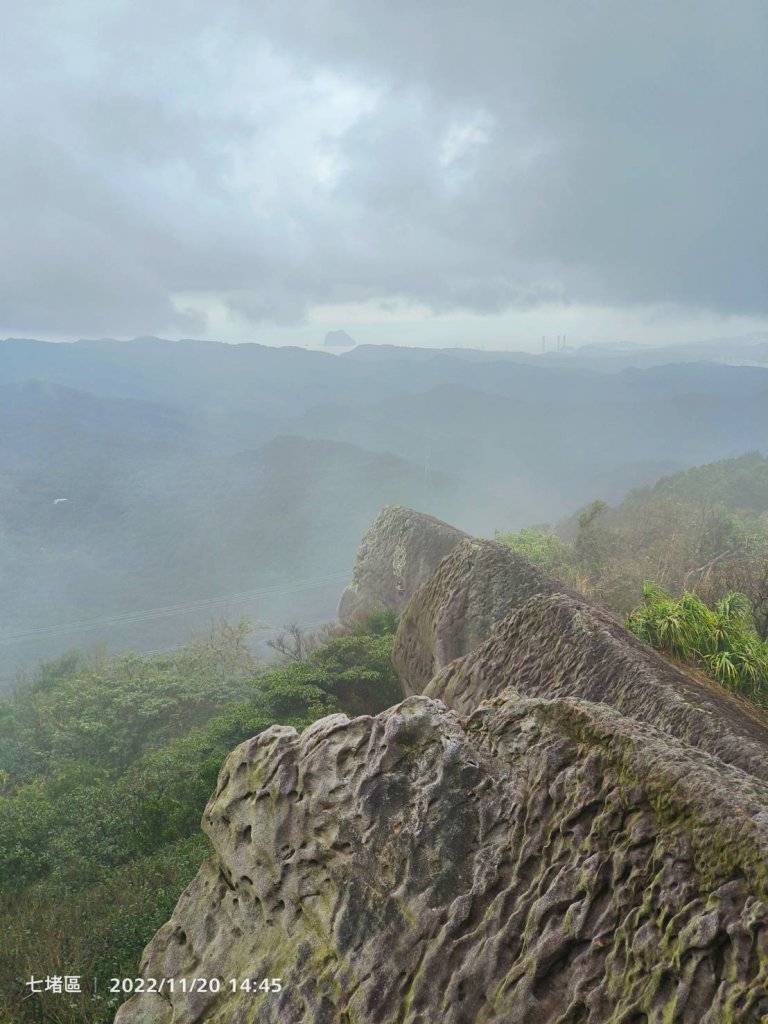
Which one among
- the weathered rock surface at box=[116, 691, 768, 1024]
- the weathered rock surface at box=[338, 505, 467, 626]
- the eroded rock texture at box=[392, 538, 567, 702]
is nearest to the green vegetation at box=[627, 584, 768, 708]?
the eroded rock texture at box=[392, 538, 567, 702]

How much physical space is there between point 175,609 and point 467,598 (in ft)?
244

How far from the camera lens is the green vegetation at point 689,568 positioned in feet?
33.4

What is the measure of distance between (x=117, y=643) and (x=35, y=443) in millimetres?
84449

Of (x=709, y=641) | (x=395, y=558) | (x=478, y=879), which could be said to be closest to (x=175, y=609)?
(x=395, y=558)

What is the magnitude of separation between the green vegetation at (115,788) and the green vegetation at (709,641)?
7.45 meters

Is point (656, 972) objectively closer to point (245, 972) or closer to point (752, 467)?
point (245, 972)

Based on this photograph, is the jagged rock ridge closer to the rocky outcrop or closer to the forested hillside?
the rocky outcrop

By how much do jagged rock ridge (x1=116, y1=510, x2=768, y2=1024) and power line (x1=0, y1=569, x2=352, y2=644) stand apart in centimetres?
7453

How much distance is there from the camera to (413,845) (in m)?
4.84

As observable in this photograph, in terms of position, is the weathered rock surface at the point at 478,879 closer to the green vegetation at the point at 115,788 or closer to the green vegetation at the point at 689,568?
the green vegetation at the point at 115,788

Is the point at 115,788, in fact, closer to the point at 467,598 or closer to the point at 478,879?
the point at 467,598

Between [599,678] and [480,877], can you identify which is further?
[599,678]

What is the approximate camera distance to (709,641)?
33.6ft

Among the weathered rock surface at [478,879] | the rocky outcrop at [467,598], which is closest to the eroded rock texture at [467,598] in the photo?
the rocky outcrop at [467,598]
